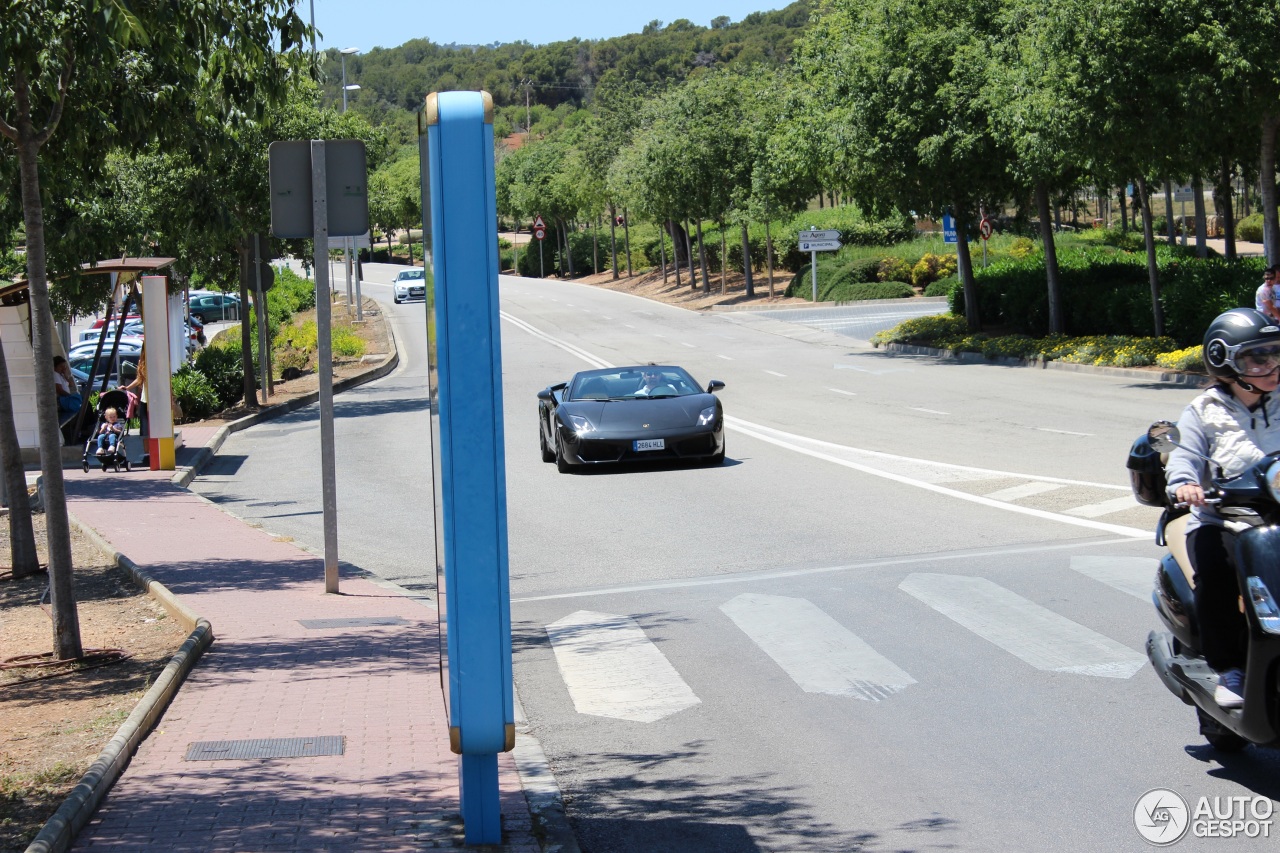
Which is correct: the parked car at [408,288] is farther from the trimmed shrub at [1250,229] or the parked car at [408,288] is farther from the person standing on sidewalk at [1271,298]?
the person standing on sidewalk at [1271,298]

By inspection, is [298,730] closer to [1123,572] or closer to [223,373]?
[1123,572]

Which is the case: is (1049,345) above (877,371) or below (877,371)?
above

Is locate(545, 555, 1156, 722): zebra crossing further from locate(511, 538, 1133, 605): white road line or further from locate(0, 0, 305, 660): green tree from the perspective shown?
locate(0, 0, 305, 660): green tree

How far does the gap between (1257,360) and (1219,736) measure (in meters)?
1.54

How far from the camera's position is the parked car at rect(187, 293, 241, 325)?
62.2 m

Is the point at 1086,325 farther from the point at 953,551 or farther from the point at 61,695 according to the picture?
the point at 61,695

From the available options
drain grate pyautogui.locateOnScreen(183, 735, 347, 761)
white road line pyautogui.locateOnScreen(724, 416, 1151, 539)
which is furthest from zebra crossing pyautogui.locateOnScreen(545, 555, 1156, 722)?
white road line pyautogui.locateOnScreen(724, 416, 1151, 539)

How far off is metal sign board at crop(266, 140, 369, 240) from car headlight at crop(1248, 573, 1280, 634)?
250 inches

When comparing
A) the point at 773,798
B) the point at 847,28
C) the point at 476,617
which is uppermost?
the point at 847,28

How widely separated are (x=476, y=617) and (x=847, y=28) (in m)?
33.0

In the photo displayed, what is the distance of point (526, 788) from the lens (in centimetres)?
577

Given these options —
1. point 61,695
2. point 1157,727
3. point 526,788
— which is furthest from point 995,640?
point 61,695

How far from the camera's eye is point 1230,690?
201 inches

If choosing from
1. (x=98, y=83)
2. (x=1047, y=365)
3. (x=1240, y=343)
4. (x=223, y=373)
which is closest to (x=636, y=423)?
(x=98, y=83)
